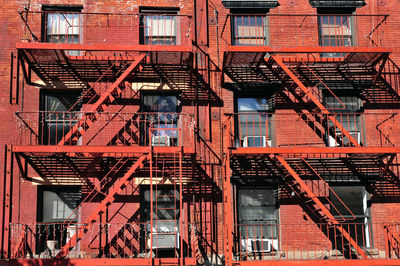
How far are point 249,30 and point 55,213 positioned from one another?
25.0ft

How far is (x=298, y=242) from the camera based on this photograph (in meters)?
14.5

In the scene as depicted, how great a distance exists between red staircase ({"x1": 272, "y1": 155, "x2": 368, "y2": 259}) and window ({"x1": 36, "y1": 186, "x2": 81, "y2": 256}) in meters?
5.65

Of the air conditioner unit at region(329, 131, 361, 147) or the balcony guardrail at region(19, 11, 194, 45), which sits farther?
the balcony guardrail at region(19, 11, 194, 45)

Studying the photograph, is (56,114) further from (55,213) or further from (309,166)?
(309,166)

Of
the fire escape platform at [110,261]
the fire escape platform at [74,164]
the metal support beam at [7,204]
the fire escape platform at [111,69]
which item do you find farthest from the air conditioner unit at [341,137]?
the metal support beam at [7,204]

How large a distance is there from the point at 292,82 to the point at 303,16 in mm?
2138

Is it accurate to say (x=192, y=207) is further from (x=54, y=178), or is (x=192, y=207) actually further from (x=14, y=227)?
(x=14, y=227)

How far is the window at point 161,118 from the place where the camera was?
1495 centimetres

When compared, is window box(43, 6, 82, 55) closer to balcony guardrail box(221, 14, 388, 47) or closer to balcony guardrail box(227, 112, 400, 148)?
balcony guardrail box(221, 14, 388, 47)

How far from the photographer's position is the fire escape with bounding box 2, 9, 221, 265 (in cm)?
1393

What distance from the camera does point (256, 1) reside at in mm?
15883

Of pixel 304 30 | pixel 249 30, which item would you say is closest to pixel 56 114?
pixel 249 30

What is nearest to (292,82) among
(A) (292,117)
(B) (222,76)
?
(A) (292,117)

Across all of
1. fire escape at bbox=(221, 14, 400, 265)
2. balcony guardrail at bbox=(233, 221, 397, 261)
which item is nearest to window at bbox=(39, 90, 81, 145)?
fire escape at bbox=(221, 14, 400, 265)
